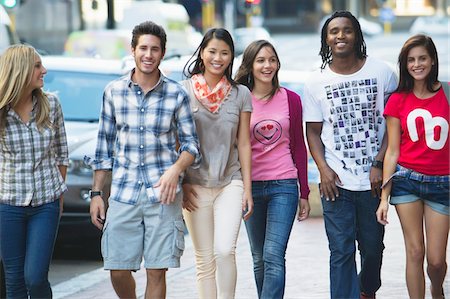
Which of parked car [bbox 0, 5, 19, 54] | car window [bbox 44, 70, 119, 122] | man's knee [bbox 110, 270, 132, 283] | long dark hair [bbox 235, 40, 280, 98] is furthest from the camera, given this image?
parked car [bbox 0, 5, 19, 54]

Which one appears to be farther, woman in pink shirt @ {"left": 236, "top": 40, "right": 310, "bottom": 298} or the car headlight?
the car headlight

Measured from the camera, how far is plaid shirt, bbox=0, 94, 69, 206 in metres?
6.29

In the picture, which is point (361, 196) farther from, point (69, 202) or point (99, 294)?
point (69, 202)

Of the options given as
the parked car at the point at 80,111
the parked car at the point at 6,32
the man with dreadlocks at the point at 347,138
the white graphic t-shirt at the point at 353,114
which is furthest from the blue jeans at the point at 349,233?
the parked car at the point at 6,32

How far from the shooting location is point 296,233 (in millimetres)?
10789

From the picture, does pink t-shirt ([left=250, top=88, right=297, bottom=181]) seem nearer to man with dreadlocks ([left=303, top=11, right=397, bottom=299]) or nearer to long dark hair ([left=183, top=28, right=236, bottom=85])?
man with dreadlocks ([left=303, top=11, right=397, bottom=299])

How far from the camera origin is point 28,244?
6273mm

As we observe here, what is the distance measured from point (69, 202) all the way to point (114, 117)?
3.91 meters

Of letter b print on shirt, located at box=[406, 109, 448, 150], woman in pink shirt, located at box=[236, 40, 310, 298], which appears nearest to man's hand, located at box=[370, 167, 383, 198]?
letter b print on shirt, located at box=[406, 109, 448, 150]

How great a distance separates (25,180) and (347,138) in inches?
75.5

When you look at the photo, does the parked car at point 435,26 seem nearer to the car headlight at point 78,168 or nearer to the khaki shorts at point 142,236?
the car headlight at point 78,168

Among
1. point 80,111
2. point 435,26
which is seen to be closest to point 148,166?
point 80,111

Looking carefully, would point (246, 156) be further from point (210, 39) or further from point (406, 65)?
point (406, 65)

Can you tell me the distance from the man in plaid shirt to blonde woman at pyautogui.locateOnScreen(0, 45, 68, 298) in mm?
398
